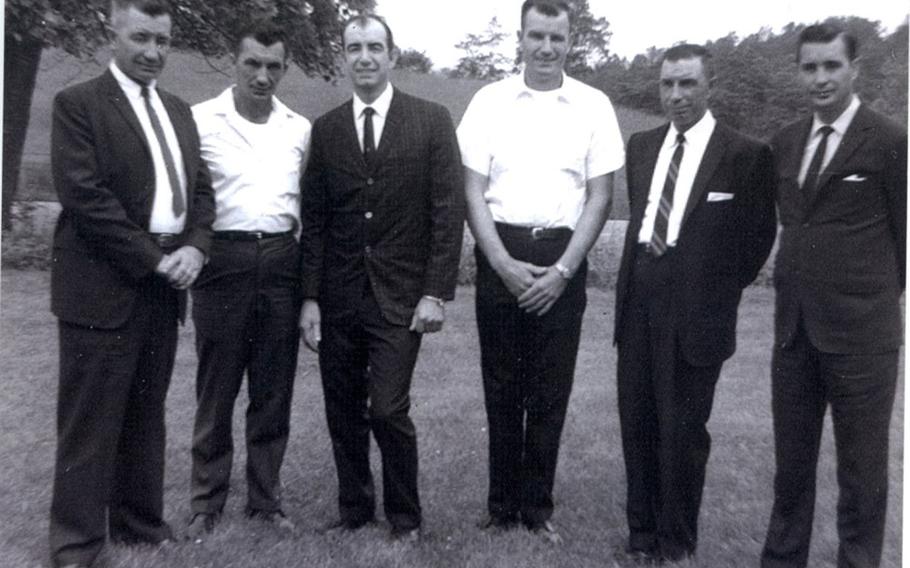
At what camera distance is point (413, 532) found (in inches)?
148

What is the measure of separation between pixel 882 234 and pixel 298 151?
218cm

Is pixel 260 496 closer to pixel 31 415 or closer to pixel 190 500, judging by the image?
pixel 190 500

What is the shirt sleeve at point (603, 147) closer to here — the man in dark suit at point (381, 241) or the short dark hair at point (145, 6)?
the man in dark suit at point (381, 241)

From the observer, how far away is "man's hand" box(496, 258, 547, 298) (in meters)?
3.61

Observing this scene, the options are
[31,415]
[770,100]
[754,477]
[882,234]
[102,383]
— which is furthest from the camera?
[31,415]

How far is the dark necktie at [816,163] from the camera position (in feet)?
10.1

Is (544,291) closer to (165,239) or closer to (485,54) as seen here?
(165,239)

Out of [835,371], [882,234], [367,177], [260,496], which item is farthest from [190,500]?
[882,234]

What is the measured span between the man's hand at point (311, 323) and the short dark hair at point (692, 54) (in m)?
1.65

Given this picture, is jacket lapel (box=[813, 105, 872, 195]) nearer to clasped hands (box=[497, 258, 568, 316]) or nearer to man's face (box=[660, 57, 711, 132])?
man's face (box=[660, 57, 711, 132])

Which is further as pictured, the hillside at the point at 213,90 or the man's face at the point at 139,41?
the hillside at the point at 213,90

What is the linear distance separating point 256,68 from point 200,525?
5.94ft

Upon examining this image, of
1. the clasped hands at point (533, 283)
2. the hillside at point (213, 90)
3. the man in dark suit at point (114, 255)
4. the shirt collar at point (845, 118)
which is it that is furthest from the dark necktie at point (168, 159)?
the hillside at point (213, 90)

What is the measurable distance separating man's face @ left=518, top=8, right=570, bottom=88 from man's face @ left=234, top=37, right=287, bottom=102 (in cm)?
98
